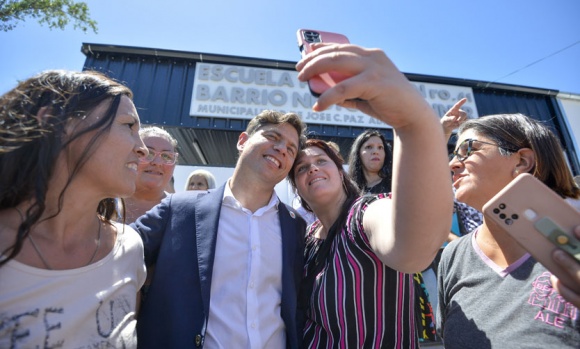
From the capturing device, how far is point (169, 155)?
2.69 metres

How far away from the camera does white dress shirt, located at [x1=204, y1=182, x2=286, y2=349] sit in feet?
4.41

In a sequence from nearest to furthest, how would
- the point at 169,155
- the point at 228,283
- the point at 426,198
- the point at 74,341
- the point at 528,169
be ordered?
the point at 426,198 → the point at 74,341 → the point at 528,169 → the point at 228,283 → the point at 169,155

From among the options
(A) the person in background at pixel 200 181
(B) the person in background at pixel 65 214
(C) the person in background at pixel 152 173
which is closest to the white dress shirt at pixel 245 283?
(B) the person in background at pixel 65 214

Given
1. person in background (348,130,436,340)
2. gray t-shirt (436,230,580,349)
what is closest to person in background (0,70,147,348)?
gray t-shirt (436,230,580,349)

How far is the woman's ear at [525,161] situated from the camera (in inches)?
52.1

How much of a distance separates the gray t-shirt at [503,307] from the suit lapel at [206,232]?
1034 millimetres

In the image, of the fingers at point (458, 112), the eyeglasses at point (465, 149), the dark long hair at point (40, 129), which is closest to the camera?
the dark long hair at point (40, 129)

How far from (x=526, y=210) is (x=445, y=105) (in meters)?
7.89

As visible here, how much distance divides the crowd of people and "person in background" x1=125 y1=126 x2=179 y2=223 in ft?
3.34

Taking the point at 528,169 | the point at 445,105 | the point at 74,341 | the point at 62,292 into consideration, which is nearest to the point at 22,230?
the point at 62,292

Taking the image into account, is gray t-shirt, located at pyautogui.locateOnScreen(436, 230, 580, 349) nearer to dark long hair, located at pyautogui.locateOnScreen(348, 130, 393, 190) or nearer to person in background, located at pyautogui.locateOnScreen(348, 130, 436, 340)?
person in background, located at pyautogui.locateOnScreen(348, 130, 436, 340)

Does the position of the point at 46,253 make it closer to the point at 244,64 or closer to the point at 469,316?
the point at 469,316

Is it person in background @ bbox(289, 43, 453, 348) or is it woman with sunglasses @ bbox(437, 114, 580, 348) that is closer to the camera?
person in background @ bbox(289, 43, 453, 348)

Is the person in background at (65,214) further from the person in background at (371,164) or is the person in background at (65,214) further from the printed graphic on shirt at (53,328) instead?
the person in background at (371,164)
